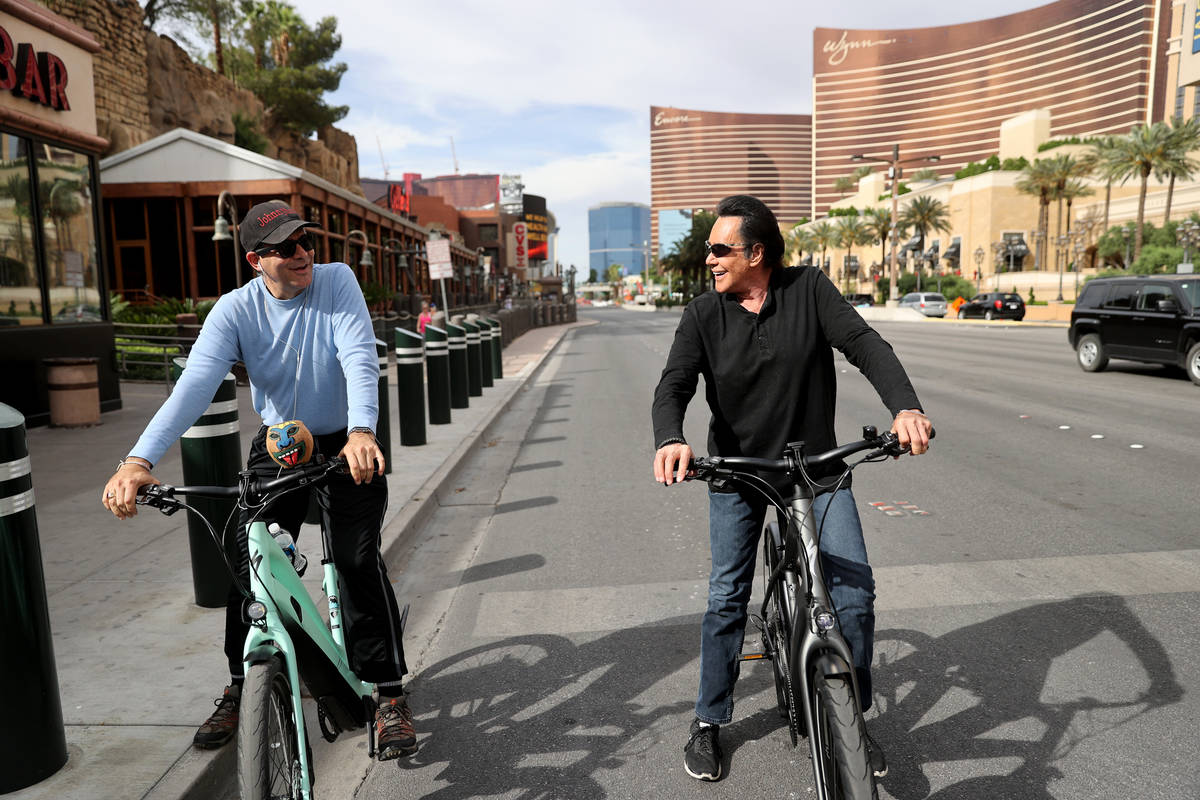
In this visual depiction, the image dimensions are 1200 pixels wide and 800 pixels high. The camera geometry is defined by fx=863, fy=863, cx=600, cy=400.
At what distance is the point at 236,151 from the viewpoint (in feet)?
92.9

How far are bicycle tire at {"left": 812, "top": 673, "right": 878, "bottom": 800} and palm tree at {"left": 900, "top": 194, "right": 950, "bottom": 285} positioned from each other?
315ft

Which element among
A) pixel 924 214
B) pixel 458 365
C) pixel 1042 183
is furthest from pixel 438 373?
pixel 924 214

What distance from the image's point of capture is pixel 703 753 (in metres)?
2.96

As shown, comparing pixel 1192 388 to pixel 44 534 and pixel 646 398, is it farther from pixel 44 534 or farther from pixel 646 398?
pixel 44 534

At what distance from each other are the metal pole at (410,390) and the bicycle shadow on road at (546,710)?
17.6ft

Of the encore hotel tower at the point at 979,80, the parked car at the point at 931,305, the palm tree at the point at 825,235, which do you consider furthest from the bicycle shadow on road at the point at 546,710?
the encore hotel tower at the point at 979,80

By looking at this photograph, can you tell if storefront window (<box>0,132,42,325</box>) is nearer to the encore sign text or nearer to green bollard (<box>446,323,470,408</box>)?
the encore sign text

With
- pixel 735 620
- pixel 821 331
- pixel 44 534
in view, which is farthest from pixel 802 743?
pixel 44 534

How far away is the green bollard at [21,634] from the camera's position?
2.69m

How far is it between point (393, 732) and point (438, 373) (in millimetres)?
7916

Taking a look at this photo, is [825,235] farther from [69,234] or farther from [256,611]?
[256,611]

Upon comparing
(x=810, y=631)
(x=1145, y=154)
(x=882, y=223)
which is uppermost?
(x=1145, y=154)

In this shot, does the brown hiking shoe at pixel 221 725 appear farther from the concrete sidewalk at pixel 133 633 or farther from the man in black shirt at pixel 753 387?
the man in black shirt at pixel 753 387

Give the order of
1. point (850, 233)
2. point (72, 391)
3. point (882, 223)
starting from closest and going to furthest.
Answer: point (72, 391) → point (882, 223) → point (850, 233)
